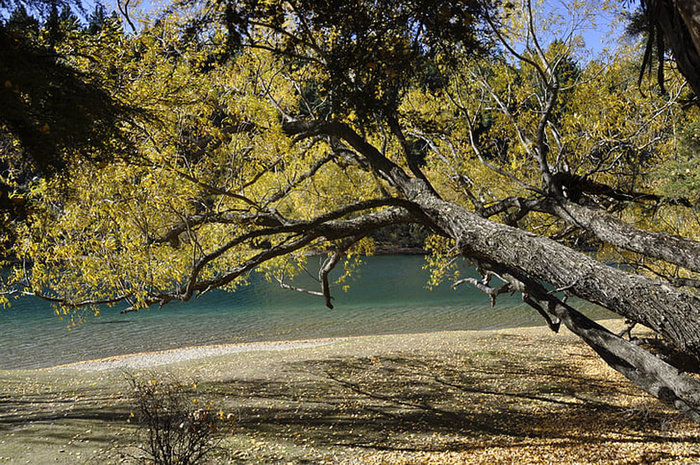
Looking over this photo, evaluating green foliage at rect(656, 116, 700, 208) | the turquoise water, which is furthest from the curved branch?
the turquoise water

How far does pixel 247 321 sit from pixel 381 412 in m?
14.8

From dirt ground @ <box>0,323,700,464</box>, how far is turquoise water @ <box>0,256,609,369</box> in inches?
237

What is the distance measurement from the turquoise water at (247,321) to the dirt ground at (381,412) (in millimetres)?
6021

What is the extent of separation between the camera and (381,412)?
8.41m

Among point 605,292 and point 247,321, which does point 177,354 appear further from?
point 605,292

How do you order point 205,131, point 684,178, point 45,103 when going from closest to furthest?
point 45,103 < point 684,178 < point 205,131

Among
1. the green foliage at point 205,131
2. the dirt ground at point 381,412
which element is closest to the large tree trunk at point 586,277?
the green foliage at point 205,131

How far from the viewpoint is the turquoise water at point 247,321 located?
60.0 ft

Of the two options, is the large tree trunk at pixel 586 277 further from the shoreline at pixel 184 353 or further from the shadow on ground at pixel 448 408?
the shoreline at pixel 184 353

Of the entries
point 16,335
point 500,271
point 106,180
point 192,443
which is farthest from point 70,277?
point 16,335

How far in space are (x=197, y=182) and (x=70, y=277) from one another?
315 cm

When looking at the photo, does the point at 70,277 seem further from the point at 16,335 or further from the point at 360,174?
the point at 16,335

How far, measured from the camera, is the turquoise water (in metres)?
18.3

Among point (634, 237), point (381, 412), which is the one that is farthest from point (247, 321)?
point (634, 237)
